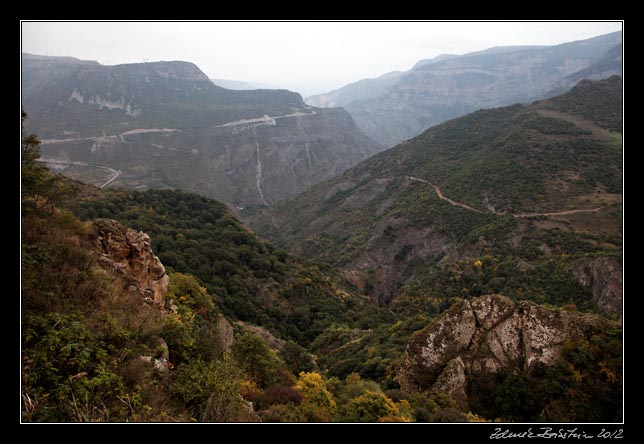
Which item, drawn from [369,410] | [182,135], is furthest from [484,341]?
[182,135]

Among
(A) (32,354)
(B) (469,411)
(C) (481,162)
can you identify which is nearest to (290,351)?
(B) (469,411)

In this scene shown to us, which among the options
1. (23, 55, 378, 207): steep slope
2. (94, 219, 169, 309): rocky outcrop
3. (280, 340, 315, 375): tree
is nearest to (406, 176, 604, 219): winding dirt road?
(280, 340, 315, 375): tree

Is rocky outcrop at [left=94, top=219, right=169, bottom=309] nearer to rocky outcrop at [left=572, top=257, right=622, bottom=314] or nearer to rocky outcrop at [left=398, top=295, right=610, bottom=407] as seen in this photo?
rocky outcrop at [left=398, top=295, right=610, bottom=407]

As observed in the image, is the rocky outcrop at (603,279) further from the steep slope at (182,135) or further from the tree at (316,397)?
the steep slope at (182,135)

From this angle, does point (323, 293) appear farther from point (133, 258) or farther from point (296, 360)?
point (133, 258)

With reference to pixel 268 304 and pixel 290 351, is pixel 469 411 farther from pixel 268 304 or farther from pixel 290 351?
pixel 268 304

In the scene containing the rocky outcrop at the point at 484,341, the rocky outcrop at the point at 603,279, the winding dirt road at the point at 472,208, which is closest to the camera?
the rocky outcrop at the point at 484,341

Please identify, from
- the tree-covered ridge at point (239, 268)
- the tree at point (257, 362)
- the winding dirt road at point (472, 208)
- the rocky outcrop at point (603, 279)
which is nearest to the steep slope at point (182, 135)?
the tree-covered ridge at point (239, 268)
